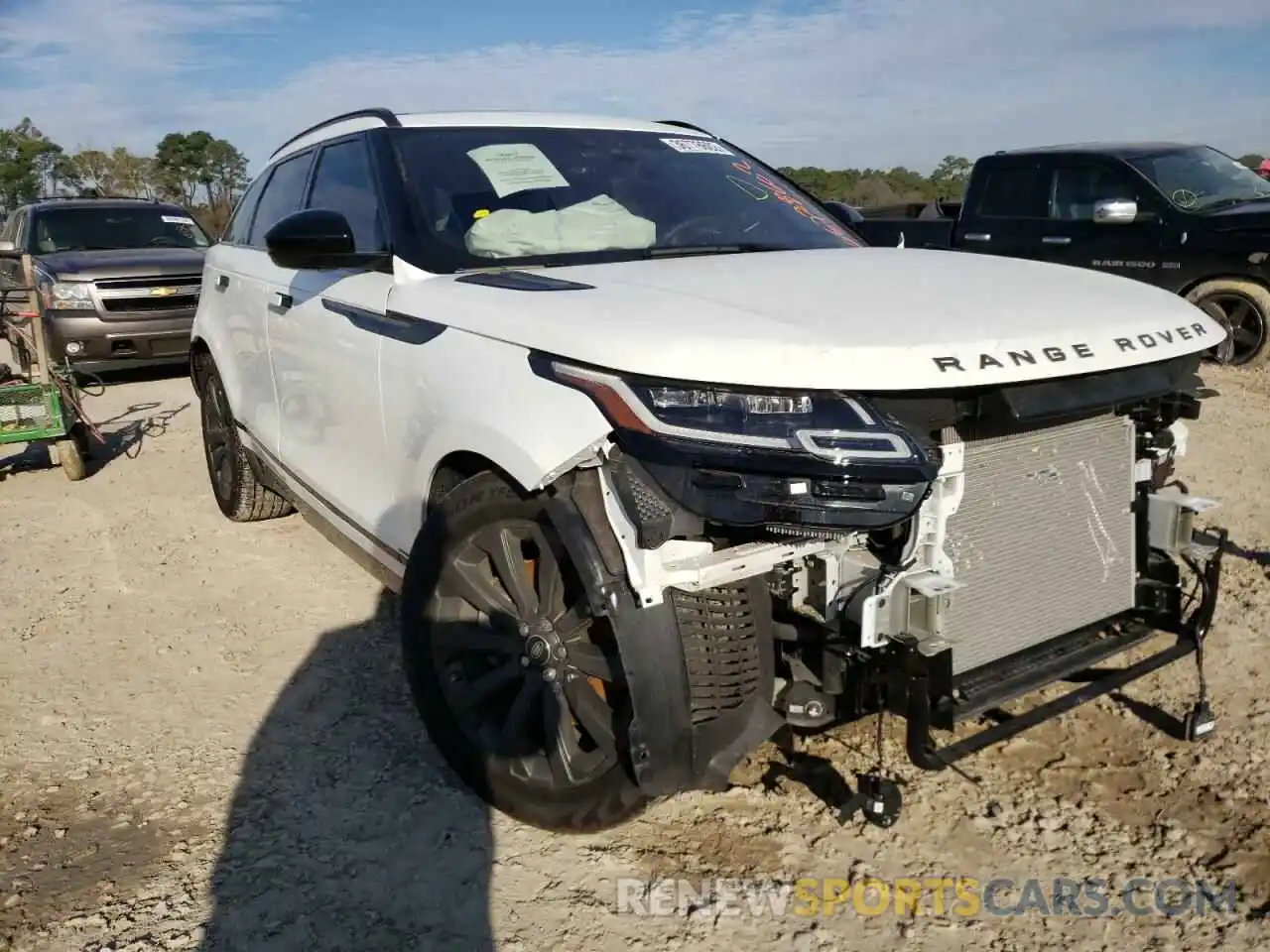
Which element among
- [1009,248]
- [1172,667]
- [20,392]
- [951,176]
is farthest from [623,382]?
[951,176]

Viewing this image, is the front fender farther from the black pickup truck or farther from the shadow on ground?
the black pickup truck

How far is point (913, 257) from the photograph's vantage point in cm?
324

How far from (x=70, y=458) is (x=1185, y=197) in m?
8.81

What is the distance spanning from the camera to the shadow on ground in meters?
2.54

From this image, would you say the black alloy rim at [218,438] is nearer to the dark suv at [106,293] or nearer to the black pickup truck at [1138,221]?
the dark suv at [106,293]

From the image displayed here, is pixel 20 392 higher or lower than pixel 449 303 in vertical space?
lower

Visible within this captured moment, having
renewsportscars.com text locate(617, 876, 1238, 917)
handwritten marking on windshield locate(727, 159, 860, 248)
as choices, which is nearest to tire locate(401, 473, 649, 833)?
renewsportscars.com text locate(617, 876, 1238, 917)

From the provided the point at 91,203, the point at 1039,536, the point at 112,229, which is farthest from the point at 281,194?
the point at 91,203

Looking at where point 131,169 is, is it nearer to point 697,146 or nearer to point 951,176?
point 951,176

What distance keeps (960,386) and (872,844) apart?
4.22 feet

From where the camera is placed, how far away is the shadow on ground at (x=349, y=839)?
254 centimetres

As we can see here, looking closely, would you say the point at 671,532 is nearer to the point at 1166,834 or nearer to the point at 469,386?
the point at 469,386

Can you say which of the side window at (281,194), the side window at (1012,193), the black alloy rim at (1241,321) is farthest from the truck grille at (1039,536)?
the side window at (1012,193)

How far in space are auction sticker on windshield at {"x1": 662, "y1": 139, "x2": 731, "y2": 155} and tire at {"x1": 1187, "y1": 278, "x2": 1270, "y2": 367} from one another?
598cm
